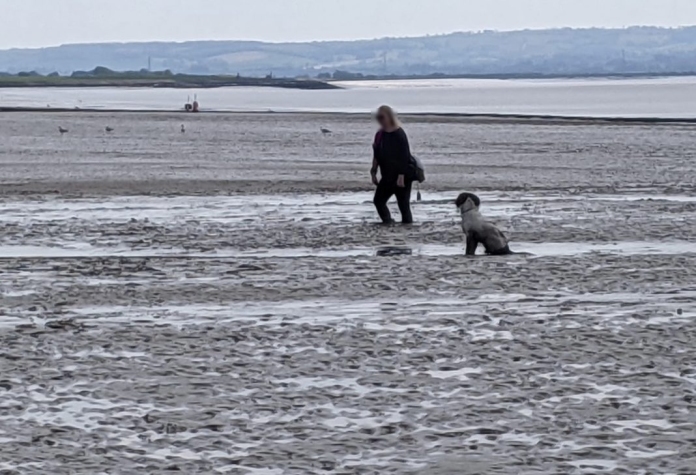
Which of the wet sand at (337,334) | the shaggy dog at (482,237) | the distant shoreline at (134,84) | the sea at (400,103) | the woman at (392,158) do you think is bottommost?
the distant shoreline at (134,84)

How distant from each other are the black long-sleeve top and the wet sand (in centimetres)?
86

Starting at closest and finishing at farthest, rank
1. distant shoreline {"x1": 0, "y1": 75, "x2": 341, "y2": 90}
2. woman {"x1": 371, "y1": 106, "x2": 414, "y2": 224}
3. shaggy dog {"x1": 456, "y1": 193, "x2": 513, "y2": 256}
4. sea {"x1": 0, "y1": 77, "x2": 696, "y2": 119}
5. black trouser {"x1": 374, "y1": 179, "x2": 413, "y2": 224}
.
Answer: shaggy dog {"x1": 456, "y1": 193, "x2": 513, "y2": 256}
woman {"x1": 371, "y1": 106, "x2": 414, "y2": 224}
black trouser {"x1": 374, "y1": 179, "x2": 413, "y2": 224}
sea {"x1": 0, "y1": 77, "x2": 696, "y2": 119}
distant shoreline {"x1": 0, "y1": 75, "x2": 341, "y2": 90}

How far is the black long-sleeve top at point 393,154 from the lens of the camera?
62.7ft

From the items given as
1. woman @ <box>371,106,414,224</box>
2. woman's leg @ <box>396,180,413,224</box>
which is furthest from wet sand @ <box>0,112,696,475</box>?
woman @ <box>371,106,414,224</box>

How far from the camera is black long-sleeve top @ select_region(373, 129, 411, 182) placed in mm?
19109

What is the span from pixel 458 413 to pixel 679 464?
4.98 feet

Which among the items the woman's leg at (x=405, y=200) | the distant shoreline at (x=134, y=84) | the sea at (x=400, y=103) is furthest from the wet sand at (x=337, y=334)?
the distant shoreline at (x=134, y=84)

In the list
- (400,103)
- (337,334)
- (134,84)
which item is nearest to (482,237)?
(337,334)

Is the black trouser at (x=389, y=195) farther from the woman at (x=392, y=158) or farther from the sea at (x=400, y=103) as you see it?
the sea at (x=400, y=103)

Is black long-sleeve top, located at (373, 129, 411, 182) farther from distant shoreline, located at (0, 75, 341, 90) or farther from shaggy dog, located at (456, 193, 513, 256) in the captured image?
distant shoreline, located at (0, 75, 341, 90)

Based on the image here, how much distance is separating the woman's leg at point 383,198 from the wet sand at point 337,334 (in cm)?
39

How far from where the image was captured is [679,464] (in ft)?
24.2

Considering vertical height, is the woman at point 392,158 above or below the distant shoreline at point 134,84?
above

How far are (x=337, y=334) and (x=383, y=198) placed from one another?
27.5 ft
